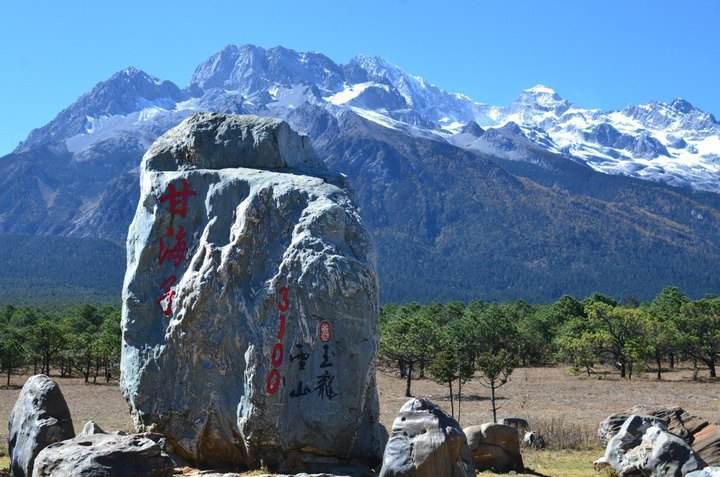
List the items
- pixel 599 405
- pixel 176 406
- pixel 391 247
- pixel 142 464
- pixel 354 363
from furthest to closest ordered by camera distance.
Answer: pixel 391 247
pixel 599 405
pixel 176 406
pixel 354 363
pixel 142 464

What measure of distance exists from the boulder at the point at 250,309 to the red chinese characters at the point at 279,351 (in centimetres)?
2

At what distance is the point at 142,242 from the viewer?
17047 mm

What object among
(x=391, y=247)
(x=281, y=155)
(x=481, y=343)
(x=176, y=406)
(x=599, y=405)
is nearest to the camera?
(x=176, y=406)

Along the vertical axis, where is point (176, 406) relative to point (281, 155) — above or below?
below

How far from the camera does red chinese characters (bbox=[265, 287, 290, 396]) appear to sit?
49.3 ft

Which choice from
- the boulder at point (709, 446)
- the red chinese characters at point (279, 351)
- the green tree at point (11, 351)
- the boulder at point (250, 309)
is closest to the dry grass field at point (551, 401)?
the green tree at point (11, 351)

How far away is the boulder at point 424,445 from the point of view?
495 inches

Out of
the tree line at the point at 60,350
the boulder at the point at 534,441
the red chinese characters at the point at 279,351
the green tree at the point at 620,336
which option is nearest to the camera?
the red chinese characters at the point at 279,351

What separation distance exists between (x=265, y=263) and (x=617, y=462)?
7.09 m

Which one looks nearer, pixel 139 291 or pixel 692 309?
pixel 139 291

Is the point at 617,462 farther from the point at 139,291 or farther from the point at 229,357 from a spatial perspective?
the point at 139,291

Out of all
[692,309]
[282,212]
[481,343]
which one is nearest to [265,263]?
[282,212]

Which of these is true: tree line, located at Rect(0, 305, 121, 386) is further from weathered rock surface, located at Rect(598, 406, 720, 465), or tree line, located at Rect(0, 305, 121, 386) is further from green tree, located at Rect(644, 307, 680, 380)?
weathered rock surface, located at Rect(598, 406, 720, 465)

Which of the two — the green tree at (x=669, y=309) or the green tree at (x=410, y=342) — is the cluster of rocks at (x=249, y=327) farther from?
the green tree at (x=669, y=309)
